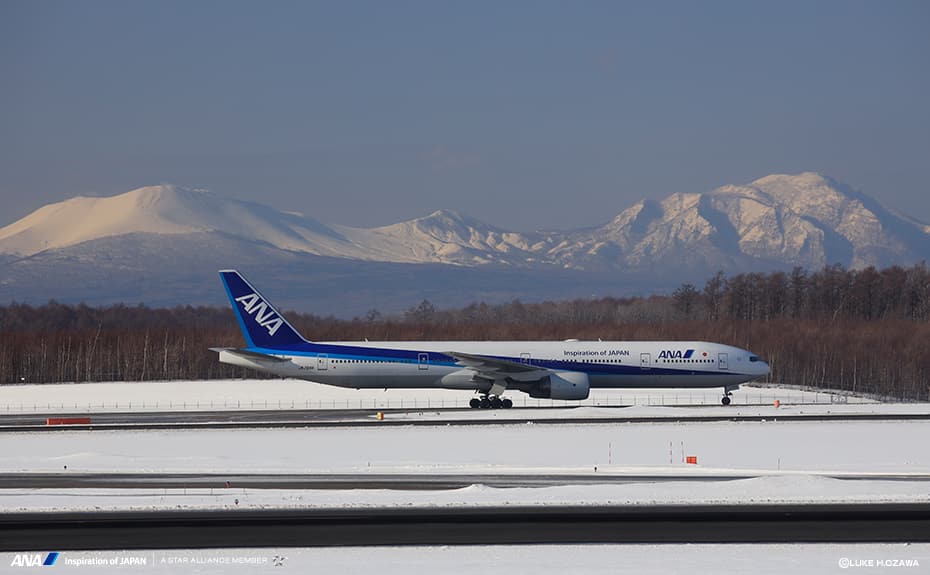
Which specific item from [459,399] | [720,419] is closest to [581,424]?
[720,419]

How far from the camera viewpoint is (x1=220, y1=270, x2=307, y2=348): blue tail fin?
200ft

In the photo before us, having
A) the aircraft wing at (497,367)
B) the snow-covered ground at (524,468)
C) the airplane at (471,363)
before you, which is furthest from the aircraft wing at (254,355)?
the aircraft wing at (497,367)

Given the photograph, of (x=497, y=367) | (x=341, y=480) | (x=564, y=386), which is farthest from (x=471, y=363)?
(x=341, y=480)

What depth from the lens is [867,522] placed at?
25.7m

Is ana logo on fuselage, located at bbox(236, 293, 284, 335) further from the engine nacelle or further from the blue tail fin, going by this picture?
the engine nacelle

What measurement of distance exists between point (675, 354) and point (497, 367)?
33.2 ft

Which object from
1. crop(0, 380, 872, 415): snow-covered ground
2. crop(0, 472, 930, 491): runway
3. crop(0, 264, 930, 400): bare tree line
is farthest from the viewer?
crop(0, 264, 930, 400): bare tree line

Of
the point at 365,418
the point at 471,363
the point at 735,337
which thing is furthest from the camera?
the point at 735,337

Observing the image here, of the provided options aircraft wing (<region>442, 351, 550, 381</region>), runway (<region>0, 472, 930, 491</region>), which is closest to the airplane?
aircraft wing (<region>442, 351, 550, 381</region>)

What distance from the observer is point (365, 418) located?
2126 inches

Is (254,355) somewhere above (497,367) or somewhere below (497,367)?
above

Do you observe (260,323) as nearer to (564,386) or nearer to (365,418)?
(365,418)

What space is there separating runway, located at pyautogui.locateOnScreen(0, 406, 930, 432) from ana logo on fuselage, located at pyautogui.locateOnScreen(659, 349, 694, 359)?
3172 millimetres

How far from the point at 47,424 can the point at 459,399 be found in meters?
26.7
